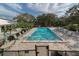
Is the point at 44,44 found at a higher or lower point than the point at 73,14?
lower

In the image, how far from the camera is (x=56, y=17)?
109 inches

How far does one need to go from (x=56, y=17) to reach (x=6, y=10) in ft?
1.83

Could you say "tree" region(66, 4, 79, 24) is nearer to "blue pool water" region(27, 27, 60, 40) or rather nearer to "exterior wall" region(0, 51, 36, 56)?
"blue pool water" region(27, 27, 60, 40)

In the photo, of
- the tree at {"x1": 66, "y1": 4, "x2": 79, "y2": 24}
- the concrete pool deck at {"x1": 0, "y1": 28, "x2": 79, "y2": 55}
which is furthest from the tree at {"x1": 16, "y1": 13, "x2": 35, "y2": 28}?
the tree at {"x1": 66, "y1": 4, "x2": 79, "y2": 24}

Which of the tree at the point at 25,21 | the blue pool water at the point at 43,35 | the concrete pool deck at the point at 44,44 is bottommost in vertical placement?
the concrete pool deck at the point at 44,44

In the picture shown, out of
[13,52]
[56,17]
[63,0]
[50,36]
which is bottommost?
[13,52]

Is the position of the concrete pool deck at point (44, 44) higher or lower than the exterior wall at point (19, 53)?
higher

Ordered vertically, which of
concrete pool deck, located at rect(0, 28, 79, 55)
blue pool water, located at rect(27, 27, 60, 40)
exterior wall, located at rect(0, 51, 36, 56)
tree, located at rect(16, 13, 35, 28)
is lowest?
exterior wall, located at rect(0, 51, 36, 56)

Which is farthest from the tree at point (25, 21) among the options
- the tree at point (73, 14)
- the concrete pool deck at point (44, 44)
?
the tree at point (73, 14)

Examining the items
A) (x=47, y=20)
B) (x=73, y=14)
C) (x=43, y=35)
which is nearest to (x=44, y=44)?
(x=43, y=35)

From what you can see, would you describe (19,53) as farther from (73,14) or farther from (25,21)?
(73,14)

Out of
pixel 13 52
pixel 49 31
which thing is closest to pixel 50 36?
pixel 49 31

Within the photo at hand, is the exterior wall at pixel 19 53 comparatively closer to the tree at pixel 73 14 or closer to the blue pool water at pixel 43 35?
the blue pool water at pixel 43 35

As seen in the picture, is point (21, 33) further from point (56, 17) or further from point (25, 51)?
point (56, 17)
